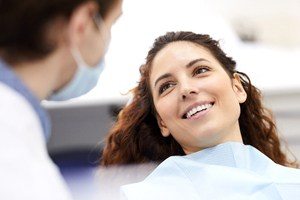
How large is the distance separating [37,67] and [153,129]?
88 centimetres

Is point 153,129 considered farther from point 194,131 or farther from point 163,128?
point 194,131

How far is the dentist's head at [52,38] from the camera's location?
0.69 meters

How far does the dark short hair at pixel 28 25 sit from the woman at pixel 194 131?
651mm

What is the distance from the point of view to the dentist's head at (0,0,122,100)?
0.69m

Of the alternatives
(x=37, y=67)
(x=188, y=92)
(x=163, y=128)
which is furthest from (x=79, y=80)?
(x=163, y=128)

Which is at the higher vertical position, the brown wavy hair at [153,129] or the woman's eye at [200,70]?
the woman's eye at [200,70]

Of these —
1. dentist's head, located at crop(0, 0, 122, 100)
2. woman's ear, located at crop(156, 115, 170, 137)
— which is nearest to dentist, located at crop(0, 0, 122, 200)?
dentist's head, located at crop(0, 0, 122, 100)

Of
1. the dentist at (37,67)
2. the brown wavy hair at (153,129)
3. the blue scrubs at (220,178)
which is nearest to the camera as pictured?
the dentist at (37,67)

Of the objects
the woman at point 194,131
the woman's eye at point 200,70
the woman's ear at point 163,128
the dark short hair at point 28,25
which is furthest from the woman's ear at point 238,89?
the dark short hair at point 28,25

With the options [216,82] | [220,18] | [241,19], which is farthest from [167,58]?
[241,19]

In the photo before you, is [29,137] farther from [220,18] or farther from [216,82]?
[220,18]

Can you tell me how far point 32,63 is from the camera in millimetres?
716

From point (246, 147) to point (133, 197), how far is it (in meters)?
0.36

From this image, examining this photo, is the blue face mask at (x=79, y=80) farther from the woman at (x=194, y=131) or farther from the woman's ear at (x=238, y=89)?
the woman's ear at (x=238, y=89)
